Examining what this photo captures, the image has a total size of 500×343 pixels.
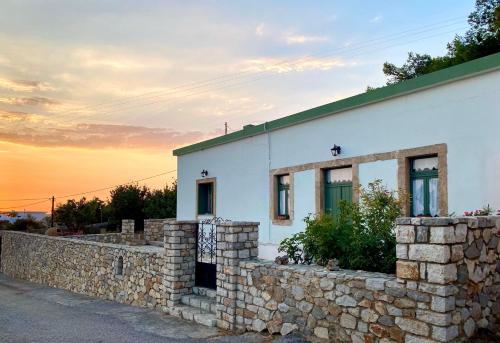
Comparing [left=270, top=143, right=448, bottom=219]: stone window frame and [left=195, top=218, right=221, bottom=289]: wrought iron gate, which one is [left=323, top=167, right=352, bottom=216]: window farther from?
[left=195, top=218, right=221, bottom=289]: wrought iron gate

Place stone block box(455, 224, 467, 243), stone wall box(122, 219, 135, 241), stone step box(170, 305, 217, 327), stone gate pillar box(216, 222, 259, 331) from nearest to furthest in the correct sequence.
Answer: stone block box(455, 224, 467, 243), stone gate pillar box(216, 222, 259, 331), stone step box(170, 305, 217, 327), stone wall box(122, 219, 135, 241)

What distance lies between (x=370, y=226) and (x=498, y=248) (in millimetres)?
1575

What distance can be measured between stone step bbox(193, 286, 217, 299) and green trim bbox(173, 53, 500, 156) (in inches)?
199

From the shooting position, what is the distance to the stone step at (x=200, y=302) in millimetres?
8320

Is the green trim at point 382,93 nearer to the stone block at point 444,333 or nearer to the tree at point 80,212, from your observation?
the stone block at point 444,333

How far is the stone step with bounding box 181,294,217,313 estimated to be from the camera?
8320 mm

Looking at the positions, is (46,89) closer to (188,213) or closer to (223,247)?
(188,213)

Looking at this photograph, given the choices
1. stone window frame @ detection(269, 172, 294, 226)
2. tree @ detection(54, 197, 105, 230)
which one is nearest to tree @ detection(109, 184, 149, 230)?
tree @ detection(54, 197, 105, 230)

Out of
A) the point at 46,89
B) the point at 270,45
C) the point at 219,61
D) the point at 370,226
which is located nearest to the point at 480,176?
the point at 370,226

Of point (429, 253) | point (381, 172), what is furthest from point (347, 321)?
point (381, 172)

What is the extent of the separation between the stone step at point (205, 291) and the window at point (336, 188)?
12.4 ft

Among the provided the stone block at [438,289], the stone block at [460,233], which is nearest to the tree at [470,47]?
the stone block at [460,233]

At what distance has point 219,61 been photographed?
48.8 feet

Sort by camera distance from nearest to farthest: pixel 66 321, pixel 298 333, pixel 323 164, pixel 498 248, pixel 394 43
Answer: pixel 498 248, pixel 298 333, pixel 66 321, pixel 323 164, pixel 394 43
